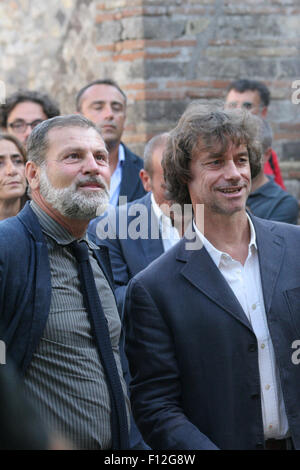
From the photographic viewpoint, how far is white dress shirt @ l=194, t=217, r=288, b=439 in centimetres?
284

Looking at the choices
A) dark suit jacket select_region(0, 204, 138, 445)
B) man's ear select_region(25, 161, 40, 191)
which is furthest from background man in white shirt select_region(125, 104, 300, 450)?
man's ear select_region(25, 161, 40, 191)

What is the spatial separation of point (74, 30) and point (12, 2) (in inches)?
70.8

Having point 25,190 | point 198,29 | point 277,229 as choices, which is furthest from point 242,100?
point 277,229

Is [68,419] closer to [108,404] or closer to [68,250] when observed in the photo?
[108,404]

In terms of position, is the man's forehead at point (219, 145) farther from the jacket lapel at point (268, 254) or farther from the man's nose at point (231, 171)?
the jacket lapel at point (268, 254)

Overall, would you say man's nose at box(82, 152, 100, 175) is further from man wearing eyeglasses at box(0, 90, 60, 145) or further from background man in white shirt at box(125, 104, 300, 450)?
man wearing eyeglasses at box(0, 90, 60, 145)

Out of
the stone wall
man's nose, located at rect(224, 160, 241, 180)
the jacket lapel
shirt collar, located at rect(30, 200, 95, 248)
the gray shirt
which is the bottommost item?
the gray shirt

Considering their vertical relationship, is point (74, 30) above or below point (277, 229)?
above

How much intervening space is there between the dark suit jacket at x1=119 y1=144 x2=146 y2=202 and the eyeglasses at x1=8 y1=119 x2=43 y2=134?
70cm

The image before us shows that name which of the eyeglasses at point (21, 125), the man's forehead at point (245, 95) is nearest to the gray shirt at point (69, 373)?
the eyeglasses at point (21, 125)

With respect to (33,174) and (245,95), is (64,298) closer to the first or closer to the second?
(33,174)

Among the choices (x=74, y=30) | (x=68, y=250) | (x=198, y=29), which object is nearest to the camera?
(x=68, y=250)

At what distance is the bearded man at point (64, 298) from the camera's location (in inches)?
107

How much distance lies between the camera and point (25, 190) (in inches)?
181
